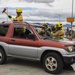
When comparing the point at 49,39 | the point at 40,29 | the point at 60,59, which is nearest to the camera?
the point at 60,59

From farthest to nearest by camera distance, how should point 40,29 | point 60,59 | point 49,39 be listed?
point 40,29, point 49,39, point 60,59

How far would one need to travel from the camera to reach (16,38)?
937cm

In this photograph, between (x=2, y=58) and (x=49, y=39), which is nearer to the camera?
(x=49, y=39)

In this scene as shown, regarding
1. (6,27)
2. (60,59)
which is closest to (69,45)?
(60,59)

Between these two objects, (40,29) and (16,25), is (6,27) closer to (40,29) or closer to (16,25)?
(16,25)

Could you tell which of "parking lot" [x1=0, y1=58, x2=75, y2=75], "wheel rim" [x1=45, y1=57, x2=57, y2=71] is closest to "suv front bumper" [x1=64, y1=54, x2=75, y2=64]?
"wheel rim" [x1=45, y1=57, x2=57, y2=71]

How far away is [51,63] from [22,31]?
1.79 metres

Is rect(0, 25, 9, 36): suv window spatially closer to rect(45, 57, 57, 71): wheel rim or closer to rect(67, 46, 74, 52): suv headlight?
rect(45, 57, 57, 71): wheel rim

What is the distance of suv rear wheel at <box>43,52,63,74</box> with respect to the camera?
823 cm

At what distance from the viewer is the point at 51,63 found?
841 cm

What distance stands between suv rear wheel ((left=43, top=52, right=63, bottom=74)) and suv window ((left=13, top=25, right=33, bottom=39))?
1142mm

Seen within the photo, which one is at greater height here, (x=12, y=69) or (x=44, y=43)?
(x=44, y=43)

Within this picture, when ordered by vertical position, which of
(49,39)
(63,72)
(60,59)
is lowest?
(63,72)

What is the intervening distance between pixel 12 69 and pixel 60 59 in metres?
1.88
